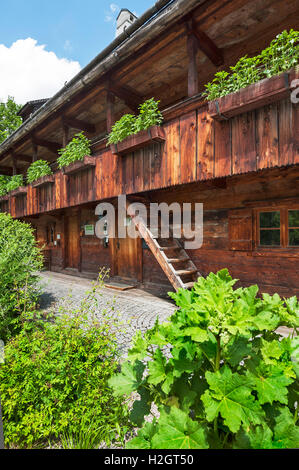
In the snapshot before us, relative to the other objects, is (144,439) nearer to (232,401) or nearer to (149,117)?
(232,401)

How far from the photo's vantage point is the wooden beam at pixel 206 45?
4453 mm

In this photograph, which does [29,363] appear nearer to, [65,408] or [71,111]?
[65,408]

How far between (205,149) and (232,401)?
3.95m

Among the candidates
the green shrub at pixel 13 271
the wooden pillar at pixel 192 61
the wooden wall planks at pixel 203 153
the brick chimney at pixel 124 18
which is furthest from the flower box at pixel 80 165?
the brick chimney at pixel 124 18

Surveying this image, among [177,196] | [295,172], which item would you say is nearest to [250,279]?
[295,172]

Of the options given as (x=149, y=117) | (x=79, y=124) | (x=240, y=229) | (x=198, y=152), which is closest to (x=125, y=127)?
(x=149, y=117)

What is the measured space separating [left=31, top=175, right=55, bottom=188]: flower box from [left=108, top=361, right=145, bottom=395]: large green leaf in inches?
311

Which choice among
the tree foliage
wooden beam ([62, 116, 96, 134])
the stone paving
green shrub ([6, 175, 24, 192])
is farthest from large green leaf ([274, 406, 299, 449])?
the tree foliage

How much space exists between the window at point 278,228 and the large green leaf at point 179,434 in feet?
14.4

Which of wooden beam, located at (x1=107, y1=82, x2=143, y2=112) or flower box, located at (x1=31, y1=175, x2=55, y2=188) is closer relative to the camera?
wooden beam, located at (x1=107, y1=82, x2=143, y2=112)

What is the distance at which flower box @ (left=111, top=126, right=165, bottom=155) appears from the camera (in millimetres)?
4699

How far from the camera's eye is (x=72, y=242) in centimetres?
1067

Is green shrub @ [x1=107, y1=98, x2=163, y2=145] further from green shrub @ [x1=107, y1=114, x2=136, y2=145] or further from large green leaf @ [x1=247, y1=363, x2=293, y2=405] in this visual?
large green leaf @ [x1=247, y1=363, x2=293, y2=405]

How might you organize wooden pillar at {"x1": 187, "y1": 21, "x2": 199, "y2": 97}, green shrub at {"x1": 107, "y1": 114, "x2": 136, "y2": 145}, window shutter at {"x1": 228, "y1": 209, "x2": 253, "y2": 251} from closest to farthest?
wooden pillar at {"x1": 187, "y1": 21, "x2": 199, "y2": 97}
window shutter at {"x1": 228, "y1": 209, "x2": 253, "y2": 251}
green shrub at {"x1": 107, "y1": 114, "x2": 136, "y2": 145}
